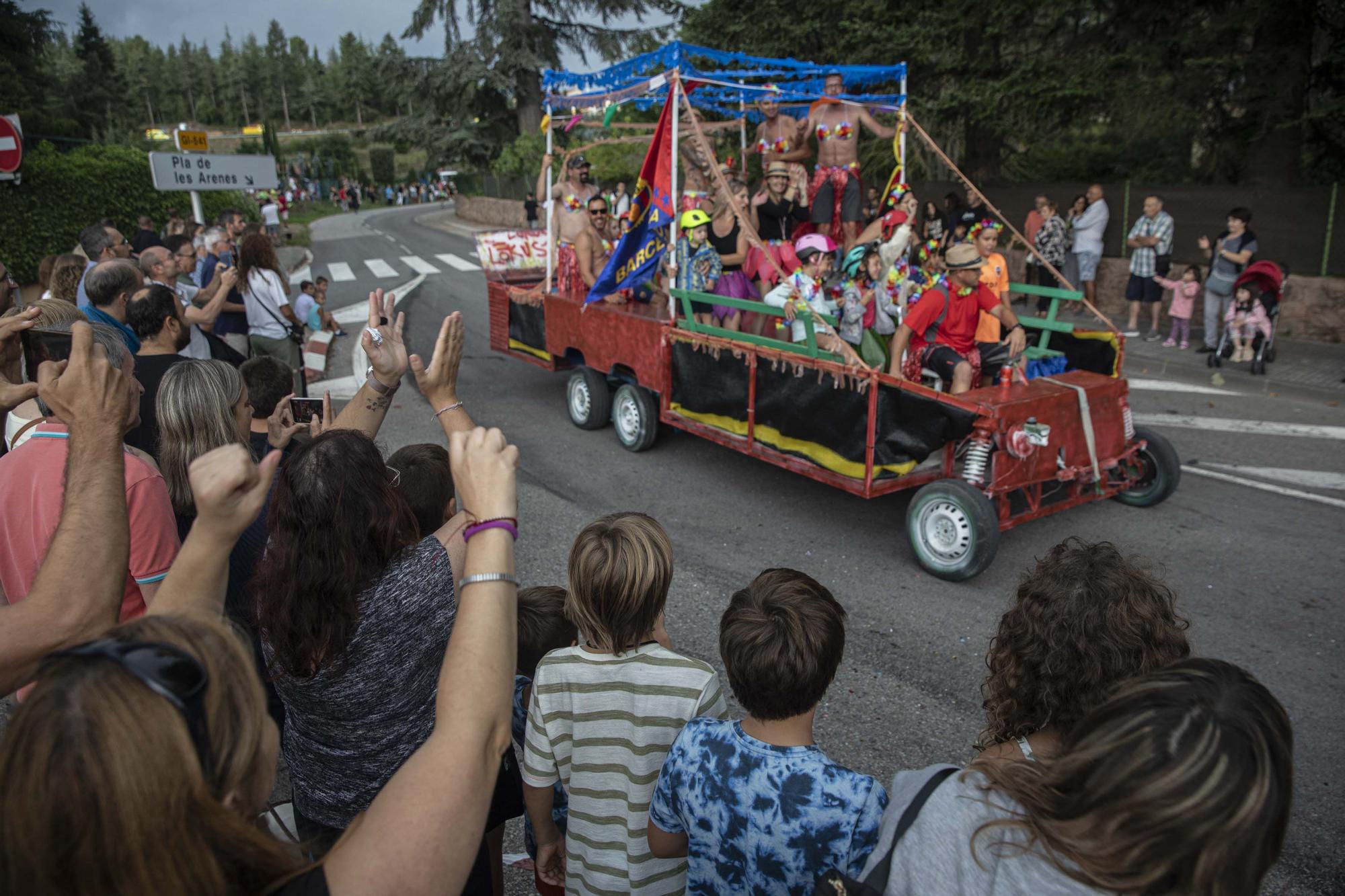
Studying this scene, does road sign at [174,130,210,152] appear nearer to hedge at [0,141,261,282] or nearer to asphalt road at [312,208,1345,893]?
hedge at [0,141,261,282]

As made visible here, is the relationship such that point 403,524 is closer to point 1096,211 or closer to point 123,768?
point 123,768

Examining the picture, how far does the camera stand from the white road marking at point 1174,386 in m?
8.96

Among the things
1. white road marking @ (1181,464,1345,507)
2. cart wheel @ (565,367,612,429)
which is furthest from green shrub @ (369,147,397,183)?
white road marking @ (1181,464,1345,507)

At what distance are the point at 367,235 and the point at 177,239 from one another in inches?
938

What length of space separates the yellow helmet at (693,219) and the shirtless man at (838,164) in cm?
152

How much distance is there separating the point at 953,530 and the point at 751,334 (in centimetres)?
226

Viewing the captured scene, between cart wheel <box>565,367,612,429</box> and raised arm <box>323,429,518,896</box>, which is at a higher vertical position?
raised arm <box>323,429,518,896</box>

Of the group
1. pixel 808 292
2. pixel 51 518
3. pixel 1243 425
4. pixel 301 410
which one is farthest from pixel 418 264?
pixel 51 518

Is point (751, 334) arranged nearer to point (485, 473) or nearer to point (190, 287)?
point (485, 473)

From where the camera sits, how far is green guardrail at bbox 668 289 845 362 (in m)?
5.61

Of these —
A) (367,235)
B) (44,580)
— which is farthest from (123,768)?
(367,235)

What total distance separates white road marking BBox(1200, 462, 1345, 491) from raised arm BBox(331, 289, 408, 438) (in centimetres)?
651

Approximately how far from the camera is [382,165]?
202 feet

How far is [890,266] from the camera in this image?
681 cm
